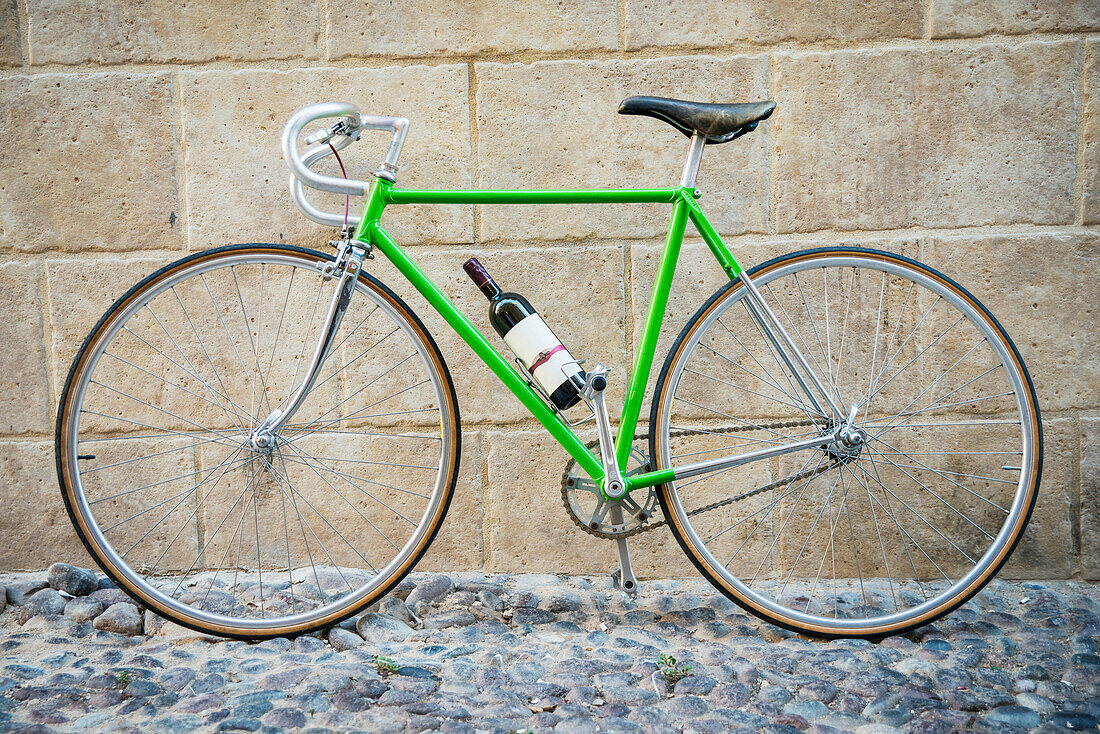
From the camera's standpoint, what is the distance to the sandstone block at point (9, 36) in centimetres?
251

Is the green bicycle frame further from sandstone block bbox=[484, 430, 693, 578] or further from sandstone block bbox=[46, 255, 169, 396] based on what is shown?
sandstone block bbox=[46, 255, 169, 396]

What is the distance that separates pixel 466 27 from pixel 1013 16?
1.89m

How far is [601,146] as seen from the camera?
2514 millimetres

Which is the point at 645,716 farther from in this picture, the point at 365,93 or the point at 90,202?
the point at 90,202

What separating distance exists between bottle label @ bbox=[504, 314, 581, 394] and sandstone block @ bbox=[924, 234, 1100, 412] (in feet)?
4.67

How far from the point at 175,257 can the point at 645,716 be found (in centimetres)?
217

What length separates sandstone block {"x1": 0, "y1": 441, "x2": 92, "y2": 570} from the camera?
2578 millimetres

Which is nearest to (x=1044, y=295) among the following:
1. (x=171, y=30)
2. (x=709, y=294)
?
(x=709, y=294)

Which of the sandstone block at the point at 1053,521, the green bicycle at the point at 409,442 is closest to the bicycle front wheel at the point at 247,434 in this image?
the green bicycle at the point at 409,442

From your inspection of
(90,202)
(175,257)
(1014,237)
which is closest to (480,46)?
(175,257)

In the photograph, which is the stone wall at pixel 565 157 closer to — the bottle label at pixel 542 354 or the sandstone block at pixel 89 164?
the sandstone block at pixel 89 164

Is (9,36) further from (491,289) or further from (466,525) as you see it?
(466,525)

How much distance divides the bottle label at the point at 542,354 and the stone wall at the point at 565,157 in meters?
0.54

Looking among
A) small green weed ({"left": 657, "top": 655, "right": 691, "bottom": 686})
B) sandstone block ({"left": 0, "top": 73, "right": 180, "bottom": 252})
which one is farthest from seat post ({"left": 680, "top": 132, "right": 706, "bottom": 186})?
sandstone block ({"left": 0, "top": 73, "right": 180, "bottom": 252})
